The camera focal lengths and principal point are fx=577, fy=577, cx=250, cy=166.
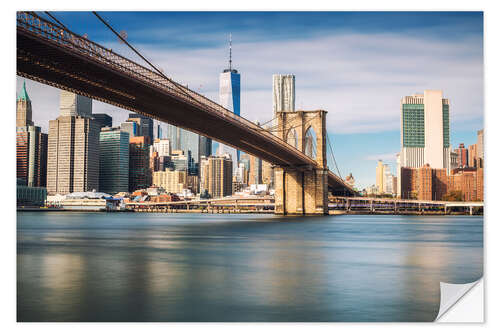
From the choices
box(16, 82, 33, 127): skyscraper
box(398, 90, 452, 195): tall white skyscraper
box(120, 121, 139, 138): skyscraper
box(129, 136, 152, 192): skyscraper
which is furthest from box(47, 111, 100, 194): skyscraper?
box(16, 82, 33, 127): skyscraper

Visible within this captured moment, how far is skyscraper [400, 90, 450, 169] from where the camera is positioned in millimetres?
22219

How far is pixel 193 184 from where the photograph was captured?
424 ft

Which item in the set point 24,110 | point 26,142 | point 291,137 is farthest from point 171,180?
point 24,110

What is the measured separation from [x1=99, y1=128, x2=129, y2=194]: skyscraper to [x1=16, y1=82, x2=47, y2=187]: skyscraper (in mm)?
38655

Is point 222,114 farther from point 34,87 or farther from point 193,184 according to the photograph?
point 193,184

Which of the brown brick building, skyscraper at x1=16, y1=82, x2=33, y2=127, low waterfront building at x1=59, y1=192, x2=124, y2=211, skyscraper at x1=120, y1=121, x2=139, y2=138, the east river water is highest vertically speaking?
skyscraper at x1=120, y1=121, x2=139, y2=138

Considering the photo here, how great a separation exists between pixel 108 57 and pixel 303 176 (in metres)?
31.2

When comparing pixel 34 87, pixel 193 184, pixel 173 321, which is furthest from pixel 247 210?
pixel 173 321

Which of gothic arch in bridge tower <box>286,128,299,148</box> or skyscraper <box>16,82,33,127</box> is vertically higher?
gothic arch in bridge tower <box>286,128,299,148</box>

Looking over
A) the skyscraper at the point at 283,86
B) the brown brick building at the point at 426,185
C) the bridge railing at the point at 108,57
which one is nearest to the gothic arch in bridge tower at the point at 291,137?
the brown brick building at the point at 426,185

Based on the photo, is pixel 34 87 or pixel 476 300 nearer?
pixel 476 300

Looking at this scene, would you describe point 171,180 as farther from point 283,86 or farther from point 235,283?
point 235,283

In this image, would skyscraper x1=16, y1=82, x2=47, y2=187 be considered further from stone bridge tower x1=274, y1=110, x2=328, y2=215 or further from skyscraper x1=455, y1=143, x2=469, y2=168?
stone bridge tower x1=274, y1=110, x2=328, y2=215
